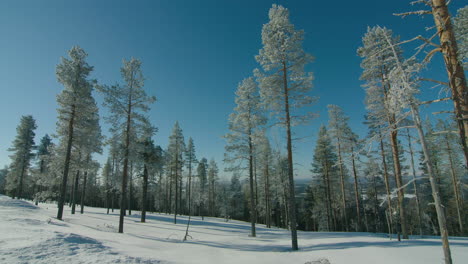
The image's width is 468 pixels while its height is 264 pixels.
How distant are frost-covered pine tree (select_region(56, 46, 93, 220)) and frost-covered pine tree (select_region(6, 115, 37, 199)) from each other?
22833 mm

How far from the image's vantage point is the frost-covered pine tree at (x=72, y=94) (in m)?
16.9

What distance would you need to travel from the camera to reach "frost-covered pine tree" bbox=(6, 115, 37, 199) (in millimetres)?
31906

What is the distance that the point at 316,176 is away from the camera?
3119 centimetres

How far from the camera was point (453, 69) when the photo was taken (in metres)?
4.62

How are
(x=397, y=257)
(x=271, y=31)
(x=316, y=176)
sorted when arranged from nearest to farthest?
(x=397, y=257) < (x=271, y=31) < (x=316, y=176)

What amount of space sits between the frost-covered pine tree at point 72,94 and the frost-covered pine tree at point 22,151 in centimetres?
2283

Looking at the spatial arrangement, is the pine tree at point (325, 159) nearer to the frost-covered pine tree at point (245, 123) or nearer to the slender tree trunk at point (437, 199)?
the frost-covered pine tree at point (245, 123)

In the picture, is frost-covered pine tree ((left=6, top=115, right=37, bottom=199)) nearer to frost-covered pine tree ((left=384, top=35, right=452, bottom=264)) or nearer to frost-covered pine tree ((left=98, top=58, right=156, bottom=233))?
frost-covered pine tree ((left=98, top=58, right=156, bottom=233))

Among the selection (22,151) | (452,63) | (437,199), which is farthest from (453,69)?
(22,151)

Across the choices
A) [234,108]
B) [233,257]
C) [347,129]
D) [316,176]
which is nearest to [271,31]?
[234,108]

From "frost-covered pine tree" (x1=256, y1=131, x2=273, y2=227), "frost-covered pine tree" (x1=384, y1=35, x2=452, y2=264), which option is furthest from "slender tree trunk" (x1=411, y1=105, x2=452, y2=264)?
"frost-covered pine tree" (x1=256, y1=131, x2=273, y2=227)

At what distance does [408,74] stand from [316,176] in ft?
95.6

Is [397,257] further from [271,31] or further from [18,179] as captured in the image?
[18,179]

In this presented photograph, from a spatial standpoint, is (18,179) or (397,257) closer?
(397,257)
